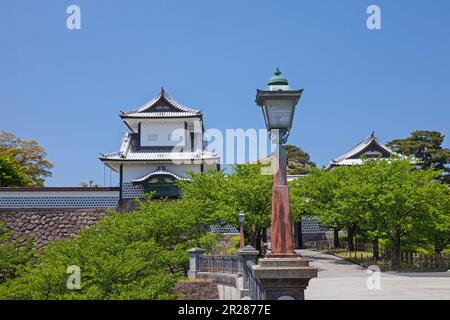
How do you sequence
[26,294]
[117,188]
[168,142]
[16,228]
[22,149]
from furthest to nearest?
[22,149], [168,142], [117,188], [16,228], [26,294]

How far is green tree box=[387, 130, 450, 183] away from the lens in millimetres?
54031

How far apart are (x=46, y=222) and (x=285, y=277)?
3476 cm

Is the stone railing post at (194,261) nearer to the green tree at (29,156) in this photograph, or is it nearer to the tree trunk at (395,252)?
the tree trunk at (395,252)

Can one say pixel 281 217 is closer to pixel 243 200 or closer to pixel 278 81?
pixel 278 81

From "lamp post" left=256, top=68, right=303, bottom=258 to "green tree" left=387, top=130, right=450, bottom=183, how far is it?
50117 mm

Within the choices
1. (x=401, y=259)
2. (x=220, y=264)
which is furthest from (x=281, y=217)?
(x=401, y=259)

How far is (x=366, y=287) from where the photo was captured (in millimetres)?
20047

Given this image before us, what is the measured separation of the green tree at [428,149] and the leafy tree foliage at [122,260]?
35.9 metres

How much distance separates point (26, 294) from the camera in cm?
1385

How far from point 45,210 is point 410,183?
1025 inches

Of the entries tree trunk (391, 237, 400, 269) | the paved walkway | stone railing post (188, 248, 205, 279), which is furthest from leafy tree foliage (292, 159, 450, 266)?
stone railing post (188, 248, 205, 279)
